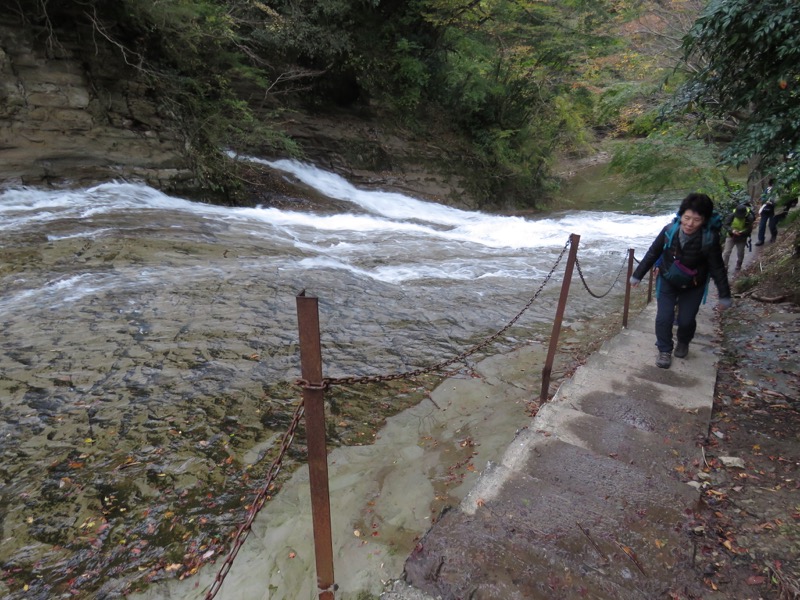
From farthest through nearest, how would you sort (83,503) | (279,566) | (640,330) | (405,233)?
(405,233) → (640,330) → (83,503) → (279,566)

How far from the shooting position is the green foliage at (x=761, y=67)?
3082 millimetres

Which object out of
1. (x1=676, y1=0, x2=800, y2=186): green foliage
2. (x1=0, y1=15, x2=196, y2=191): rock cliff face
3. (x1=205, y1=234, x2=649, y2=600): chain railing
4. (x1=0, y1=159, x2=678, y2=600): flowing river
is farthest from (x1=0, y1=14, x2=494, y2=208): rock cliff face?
(x1=676, y1=0, x2=800, y2=186): green foliage

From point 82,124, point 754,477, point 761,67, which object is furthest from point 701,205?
point 82,124

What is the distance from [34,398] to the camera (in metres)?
4.14

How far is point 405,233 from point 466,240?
174 centimetres

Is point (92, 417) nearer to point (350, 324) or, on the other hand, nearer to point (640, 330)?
point (350, 324)

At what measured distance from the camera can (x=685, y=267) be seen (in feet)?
14.1

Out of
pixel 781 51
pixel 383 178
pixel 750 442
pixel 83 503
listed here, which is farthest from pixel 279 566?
pixel 383 178

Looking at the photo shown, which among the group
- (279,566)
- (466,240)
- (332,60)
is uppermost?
(332,60)

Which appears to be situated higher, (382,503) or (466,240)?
(466,240)

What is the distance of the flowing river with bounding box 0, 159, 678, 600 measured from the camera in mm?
3131

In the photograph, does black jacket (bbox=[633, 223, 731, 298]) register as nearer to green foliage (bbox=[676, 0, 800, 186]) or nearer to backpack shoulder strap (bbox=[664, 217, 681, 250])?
backpack shoulder strap (bbox=[664, 217, 681, 250])

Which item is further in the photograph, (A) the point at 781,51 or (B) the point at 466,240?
(B) the point at 466,240

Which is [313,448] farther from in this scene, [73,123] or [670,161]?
[670,161]
